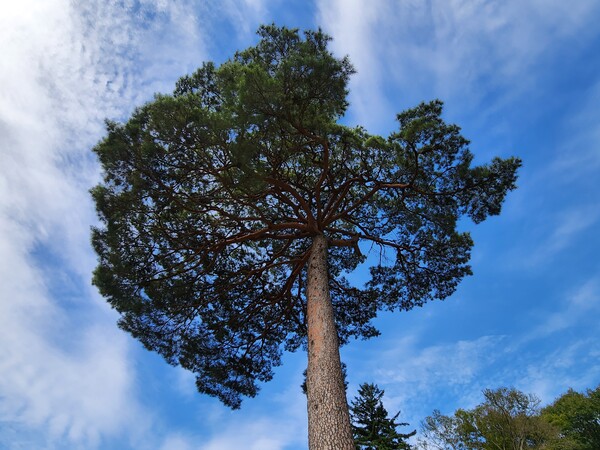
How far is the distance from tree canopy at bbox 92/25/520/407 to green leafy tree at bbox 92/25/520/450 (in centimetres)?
3

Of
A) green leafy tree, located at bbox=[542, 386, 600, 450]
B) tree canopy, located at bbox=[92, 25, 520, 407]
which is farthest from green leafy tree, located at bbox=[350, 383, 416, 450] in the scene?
green leafy tree, located at bbox=[542, 386, 600, 450]

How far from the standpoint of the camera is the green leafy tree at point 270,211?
629cm

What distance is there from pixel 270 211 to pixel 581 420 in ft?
101

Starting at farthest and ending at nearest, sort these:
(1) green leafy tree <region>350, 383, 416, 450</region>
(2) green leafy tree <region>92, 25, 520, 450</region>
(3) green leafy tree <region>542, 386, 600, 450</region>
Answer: (3) green leafy tree <region>542, 386, 600, 450</region>, (1) green leafy tree <region>350, 383, 416, 450</region>, (2) green leafy tree <region>92, 25, 520, 450</region>

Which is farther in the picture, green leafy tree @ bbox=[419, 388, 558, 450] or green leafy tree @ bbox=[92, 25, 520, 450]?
green leafy tree @ bbox=[419, 388, 558, 450]

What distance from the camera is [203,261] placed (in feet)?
28.9

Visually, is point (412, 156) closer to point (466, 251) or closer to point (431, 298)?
point (466, 251)

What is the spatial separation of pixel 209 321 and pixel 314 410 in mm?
4831

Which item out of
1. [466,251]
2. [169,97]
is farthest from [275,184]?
[466,251]

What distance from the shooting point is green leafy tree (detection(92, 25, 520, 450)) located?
6289 millimetres

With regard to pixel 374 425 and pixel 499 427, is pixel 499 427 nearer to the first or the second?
pixel 499 427

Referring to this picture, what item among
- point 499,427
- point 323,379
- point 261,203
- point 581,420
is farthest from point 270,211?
point 581,420

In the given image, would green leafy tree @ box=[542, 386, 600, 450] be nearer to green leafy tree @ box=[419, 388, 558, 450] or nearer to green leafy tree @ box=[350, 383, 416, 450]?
green leafy tree @ box=[419, 388, 558, 450]

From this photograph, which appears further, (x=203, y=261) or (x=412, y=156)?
(x=203, y=261)
